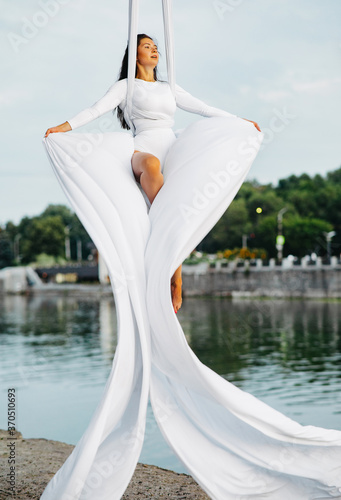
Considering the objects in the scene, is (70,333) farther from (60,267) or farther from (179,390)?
(60,267)

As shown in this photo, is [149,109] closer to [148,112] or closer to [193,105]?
[148,112]

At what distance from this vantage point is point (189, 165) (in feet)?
12.2

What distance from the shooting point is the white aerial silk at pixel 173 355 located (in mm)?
3549

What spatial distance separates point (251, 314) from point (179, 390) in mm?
36073

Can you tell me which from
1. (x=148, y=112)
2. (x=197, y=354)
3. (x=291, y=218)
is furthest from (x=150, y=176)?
(x=291, y=218)

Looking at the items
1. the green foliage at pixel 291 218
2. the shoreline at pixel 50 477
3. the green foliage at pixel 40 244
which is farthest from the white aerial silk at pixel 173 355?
the green foliage at pixel 40 244

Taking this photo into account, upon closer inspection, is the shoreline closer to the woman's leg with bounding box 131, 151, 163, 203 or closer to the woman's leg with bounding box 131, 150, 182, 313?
the woman's leg with bounding box 131, 150, 182, 313

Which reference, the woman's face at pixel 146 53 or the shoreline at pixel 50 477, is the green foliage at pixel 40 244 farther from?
the woman's face at pixel 146 53

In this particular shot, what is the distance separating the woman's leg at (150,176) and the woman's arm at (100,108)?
1.00ft

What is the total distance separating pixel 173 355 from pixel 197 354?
18.5 m

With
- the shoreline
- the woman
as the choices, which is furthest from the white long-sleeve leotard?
the shoreline

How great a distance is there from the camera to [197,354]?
21812mm

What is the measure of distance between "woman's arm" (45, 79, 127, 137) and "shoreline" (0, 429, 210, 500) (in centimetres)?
222

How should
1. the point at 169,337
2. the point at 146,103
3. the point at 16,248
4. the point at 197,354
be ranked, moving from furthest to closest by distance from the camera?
the point at 16,248 → the point at 197,354 → the point at 146,103 → the point at 169,337
